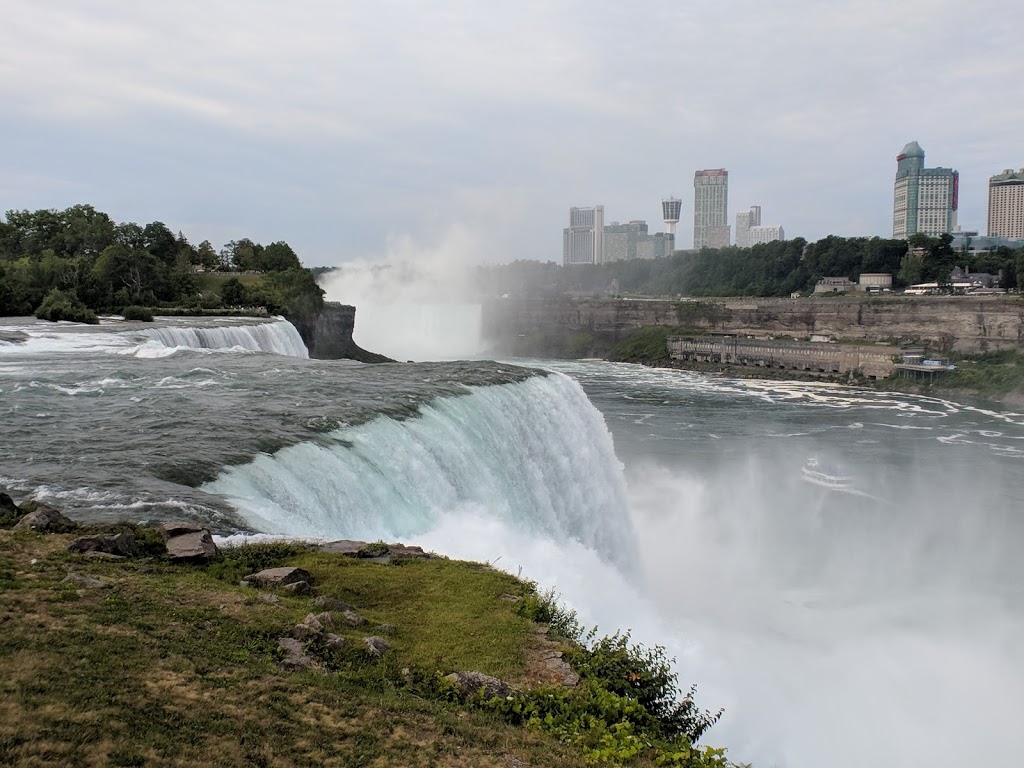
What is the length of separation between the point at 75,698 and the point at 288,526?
210 inches

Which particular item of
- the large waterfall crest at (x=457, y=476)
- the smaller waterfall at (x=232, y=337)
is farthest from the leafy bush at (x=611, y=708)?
the smaller waterfall at (x=232, y=337)

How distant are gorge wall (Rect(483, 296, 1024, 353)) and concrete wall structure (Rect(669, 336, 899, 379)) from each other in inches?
223

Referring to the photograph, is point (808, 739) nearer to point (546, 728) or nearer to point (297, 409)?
point (546, 728)

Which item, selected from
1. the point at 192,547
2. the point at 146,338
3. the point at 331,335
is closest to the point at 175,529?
the point at 192,547

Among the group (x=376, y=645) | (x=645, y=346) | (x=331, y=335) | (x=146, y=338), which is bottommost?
(x=376, y=645)

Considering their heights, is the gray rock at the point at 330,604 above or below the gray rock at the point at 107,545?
below

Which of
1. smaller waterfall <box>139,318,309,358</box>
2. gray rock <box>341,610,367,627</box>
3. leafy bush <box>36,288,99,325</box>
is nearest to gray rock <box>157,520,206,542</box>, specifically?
gray rock <box>341,610,367,627</box>

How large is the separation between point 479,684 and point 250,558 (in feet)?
11.3

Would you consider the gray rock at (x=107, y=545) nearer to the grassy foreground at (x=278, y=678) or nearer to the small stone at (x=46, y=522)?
the grassy foreground at (x=278, y=678)

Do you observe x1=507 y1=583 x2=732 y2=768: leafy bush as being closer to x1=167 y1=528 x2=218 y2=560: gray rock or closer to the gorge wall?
x1=167 y1=528 x2=218 y2=560: gray rock

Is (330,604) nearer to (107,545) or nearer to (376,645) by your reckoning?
(376,645)

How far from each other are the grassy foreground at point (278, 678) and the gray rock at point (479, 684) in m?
0.10

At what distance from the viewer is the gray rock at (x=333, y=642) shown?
23.2 ft

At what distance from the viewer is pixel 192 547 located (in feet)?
28.7
